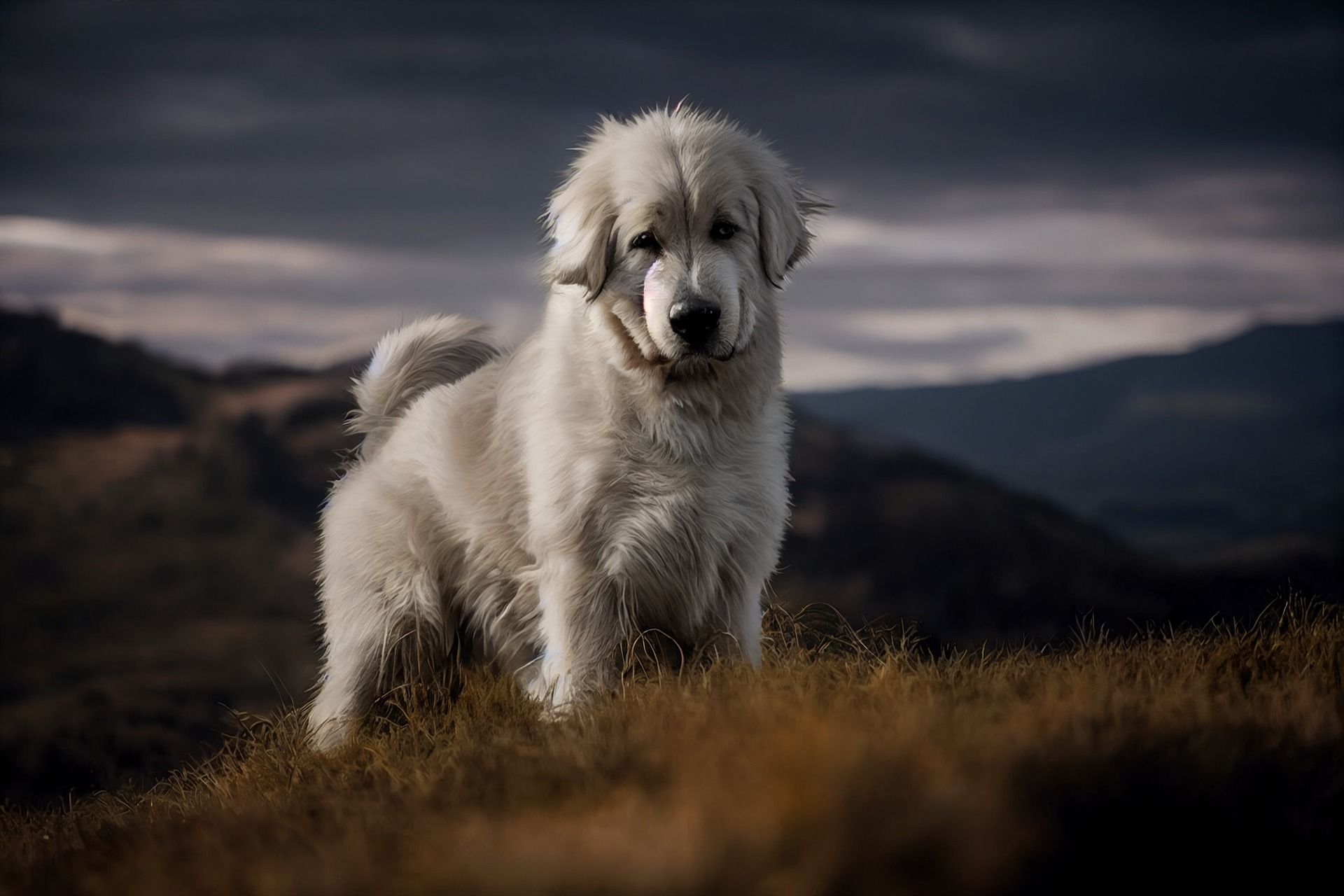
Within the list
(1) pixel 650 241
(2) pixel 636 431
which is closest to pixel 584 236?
(1) pixel 650 241

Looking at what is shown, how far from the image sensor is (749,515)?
5070 millimetres

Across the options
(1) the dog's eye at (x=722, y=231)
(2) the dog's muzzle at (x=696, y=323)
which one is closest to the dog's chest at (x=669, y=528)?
Answer: (2) the dog's muzzle at (x=696, y=323)

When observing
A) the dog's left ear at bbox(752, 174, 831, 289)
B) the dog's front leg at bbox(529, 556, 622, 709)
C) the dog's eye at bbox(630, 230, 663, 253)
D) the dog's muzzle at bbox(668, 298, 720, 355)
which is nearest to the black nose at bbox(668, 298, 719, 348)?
the dog's muzzle at bbox(668, 298, 720, 355)

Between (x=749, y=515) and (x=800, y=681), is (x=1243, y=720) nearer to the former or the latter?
(x=800, y=681)

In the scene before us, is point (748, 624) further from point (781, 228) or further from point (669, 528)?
point (781, 228)

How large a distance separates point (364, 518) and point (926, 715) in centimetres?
331

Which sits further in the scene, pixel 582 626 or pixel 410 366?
pixel 410 366

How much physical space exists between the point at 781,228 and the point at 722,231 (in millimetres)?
329

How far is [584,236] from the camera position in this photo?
487 centimetres

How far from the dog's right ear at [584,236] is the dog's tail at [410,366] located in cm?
152

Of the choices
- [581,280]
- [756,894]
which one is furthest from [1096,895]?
[581,280]

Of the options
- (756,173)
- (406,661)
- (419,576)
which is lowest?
(406,661)

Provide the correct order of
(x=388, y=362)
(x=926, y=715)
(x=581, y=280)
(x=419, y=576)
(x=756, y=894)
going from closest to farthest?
(x=756, y=894), (x=926, y=715), (x=581, y=280), (x=419, y=576), (x=388, y=362)

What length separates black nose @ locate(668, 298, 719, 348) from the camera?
4.62 meters
